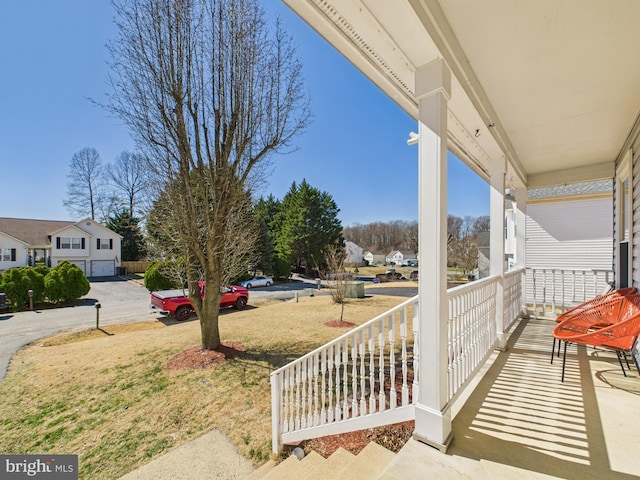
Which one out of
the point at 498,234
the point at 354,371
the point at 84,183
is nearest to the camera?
the point at 354,371

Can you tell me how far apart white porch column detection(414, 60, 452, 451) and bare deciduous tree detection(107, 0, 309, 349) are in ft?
15.0

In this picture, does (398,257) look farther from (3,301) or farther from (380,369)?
(380,369)

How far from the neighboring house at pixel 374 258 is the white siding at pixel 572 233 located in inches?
1481

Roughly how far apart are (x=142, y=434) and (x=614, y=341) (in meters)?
5.13

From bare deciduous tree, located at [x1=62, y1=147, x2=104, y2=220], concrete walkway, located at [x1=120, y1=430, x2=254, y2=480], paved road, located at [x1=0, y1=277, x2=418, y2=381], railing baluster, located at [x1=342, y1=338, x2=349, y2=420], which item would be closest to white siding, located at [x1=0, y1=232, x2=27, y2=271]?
bare deciduous tree, located at [x1=62, y1=147, x2=104, y2=220]

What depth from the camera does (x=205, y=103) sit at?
210 inches

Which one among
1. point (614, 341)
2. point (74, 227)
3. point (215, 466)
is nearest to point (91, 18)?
point (215, 466)

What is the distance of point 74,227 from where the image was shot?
20.3 meters

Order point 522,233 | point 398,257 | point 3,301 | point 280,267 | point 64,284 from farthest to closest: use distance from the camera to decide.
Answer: point 398,257, point 280,267, point 64,284, point 3,301, point 522,233

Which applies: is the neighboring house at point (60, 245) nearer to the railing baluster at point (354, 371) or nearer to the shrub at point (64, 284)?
the shrub at point (64, 284)

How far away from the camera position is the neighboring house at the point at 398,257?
4613 centimetres

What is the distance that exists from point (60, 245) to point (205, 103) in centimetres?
2267

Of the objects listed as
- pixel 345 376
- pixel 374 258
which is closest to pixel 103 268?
pixel 345 376

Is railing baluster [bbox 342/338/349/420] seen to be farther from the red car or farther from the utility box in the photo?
the utility box
